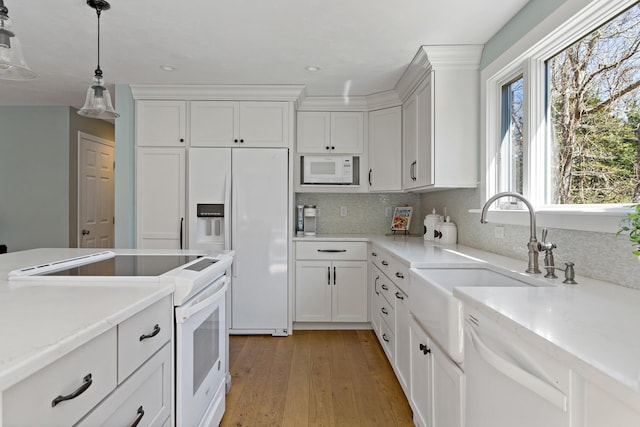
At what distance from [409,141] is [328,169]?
89 centimetres

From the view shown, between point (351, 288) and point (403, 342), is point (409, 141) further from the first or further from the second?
point (403, 342)

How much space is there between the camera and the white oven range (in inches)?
58.2

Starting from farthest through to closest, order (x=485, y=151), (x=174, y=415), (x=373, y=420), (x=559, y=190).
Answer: (x=485, y=151)
(x=373, y=420)
(x=559, y=190)
(x=174, y=415)

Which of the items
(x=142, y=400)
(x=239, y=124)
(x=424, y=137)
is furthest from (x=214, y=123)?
(x=142, y=400)

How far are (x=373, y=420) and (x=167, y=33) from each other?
269 cm

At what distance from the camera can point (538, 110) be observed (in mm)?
2115

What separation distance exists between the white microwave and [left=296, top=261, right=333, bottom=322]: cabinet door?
0.86 m

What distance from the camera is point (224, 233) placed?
11.5 ft

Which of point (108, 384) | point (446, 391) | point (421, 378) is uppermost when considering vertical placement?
point (108, 384)

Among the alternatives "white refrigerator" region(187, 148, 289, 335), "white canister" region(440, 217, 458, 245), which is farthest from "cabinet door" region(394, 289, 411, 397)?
"white refrigerator" region(187, 148, 289, 335)

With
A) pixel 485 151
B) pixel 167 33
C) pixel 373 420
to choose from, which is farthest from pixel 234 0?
pixel 373 420

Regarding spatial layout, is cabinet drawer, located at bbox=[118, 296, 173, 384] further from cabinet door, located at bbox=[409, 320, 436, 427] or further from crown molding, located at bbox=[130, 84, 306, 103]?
crown molding, located at bbox=[130, 84, 306, 103]

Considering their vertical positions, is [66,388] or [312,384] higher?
[66,388]

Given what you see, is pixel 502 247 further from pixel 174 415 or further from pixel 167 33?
pixel 167 33
